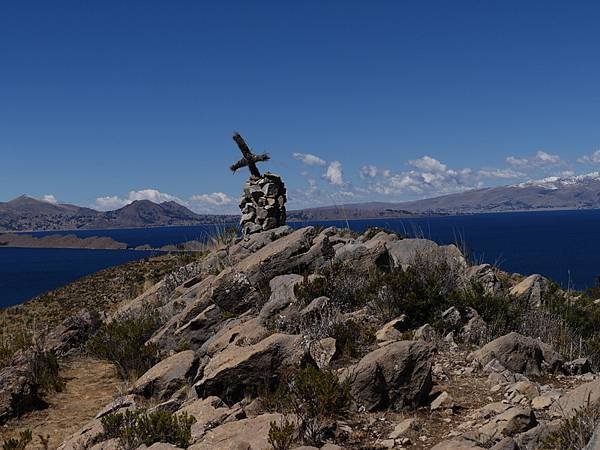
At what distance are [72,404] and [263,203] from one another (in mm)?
12237

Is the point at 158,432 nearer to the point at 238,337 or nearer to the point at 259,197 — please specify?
the point at 238,337

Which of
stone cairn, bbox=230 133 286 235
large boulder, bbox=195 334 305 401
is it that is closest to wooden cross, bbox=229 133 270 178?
stone cairn, bbox=230 133 286 235

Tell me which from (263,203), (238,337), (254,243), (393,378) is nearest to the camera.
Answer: (393,378)

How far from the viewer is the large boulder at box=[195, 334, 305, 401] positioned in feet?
28.7

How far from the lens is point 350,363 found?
9805mm

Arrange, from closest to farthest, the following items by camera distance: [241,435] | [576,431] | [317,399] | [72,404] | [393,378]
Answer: [576,431], [241,435], [317,399], [393,378], [72,404]

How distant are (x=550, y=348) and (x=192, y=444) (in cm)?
712

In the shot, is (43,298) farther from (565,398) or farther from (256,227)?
(565,398)

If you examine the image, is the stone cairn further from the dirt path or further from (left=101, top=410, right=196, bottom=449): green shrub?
(left=101, top=410, right=196, bottom=449): green shrub

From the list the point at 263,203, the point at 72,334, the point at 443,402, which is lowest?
the point at 72,334

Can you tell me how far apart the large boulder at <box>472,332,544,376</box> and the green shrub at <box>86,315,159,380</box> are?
8328 millimetres

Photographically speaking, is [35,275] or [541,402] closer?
[541,402]

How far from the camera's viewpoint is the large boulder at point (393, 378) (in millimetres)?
7941

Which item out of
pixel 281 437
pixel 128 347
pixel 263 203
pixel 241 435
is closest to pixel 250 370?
pixel 241 435
